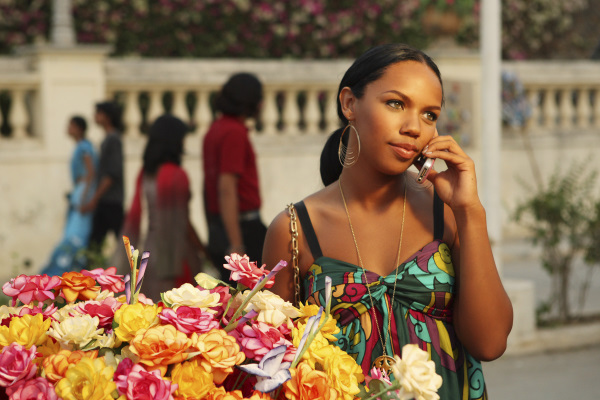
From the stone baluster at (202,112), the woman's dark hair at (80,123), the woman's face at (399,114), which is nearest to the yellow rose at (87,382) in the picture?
the woman's face at (399,114)

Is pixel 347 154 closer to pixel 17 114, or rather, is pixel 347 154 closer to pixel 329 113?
pixel 17 114

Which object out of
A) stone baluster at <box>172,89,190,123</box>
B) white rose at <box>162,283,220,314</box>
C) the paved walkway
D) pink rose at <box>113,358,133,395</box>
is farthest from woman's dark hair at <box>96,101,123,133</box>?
pink rose at <box>113,358,133,395</box>

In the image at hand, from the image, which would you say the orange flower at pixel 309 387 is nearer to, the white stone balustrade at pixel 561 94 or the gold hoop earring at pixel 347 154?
the gold hoop earring at pixel 347 154

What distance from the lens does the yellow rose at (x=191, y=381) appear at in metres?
1.64

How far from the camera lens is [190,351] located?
5.52 feet

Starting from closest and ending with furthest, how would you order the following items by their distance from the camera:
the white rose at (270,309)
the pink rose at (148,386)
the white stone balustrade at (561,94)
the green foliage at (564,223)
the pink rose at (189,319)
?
1. the pink rose at (148,386)
2. the pink rose at (189,319)
3. the white rose at (270,309)
4. the green foliage at (564,223)
5. the white stone balustrade at (561,94)

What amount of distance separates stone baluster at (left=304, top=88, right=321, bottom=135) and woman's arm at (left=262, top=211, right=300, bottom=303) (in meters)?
8.27

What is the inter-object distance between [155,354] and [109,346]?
15cm

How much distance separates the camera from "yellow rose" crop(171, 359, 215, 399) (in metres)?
1.64

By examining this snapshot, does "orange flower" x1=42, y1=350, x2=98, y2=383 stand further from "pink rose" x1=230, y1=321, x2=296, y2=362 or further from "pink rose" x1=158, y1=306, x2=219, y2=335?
"pink rose" x1=230, y1=321, x2=296, y2=362

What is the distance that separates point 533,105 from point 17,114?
6196 millimetres

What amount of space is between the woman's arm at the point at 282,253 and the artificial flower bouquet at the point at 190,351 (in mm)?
528

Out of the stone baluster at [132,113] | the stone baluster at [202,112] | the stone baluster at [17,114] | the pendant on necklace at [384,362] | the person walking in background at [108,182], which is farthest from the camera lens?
the stone baluster at [202,112]

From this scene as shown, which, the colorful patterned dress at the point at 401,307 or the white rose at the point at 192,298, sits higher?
the white rose at the point at 192,298
